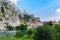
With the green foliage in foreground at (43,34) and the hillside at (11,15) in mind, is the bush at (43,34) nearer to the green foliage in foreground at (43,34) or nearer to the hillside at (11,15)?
the green foliage in foreground at (43,34)

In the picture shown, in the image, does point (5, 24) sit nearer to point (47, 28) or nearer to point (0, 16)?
point (0, 16)

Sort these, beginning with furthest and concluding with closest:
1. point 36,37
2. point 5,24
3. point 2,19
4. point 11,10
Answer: point 11,10, point 2,19, point 5,24, point 36,37

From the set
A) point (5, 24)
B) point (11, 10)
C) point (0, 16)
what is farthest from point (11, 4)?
point (5, 24)

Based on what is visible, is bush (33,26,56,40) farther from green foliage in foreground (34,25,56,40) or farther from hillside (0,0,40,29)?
hillside (0,0,40,29)

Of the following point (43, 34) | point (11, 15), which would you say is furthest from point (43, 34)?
point (11, 15)

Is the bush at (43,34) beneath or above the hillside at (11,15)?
beneath

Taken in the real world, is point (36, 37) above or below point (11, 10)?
below

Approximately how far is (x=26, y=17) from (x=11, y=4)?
34.5 ft

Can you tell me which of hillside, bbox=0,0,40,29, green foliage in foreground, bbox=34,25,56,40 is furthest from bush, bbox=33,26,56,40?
→ hillside, bbox=0,0,40,29

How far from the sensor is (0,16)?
299 feet

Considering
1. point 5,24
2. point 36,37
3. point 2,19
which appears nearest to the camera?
point 36,37

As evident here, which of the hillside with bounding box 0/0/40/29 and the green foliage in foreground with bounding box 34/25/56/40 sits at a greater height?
the hillside with bounding box 0/0/40/29

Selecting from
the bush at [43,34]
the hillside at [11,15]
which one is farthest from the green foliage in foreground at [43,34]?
the hillside at [11,15]

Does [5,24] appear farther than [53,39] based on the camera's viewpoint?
Yes
